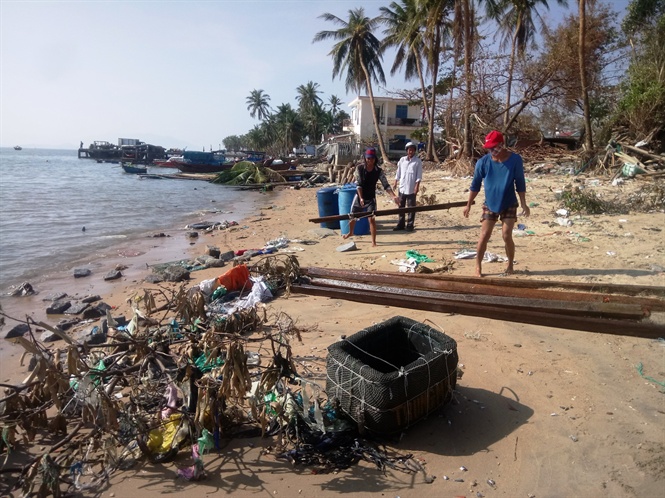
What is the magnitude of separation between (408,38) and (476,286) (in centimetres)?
2304

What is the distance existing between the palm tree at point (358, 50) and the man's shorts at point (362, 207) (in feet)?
71.0

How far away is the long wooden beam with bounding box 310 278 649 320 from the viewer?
401cm

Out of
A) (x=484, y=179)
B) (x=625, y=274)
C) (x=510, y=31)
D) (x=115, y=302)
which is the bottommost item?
(x=115, y=302)

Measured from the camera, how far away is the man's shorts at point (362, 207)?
24.1ft

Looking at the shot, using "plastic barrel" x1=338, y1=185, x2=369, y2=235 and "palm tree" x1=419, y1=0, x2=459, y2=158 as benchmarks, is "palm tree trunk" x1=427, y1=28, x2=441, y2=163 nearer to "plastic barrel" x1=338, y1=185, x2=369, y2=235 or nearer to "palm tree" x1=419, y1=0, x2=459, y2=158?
"palm tree" x1=419, y1=0, x2=459, y2=158

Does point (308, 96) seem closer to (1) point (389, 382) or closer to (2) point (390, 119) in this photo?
(2) point (390, 119)

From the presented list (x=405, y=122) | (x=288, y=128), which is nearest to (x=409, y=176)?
(x=405, y=122)

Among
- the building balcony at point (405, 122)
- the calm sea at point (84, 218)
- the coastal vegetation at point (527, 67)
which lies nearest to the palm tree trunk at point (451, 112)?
the coastal vegetation at point (527, 67)

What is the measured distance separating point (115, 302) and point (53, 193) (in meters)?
22.7

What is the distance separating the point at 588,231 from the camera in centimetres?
734

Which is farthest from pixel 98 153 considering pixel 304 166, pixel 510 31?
pixel 510 31

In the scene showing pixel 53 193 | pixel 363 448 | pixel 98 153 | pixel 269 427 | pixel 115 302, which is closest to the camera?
pixel 363 448

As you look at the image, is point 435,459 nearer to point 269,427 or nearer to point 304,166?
point 269,427

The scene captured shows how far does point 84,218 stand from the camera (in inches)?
620
